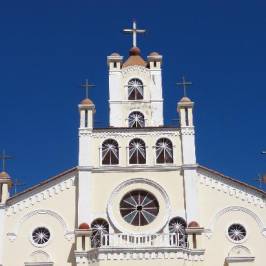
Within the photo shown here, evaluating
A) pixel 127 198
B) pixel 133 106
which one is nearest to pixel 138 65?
pixel 133 106

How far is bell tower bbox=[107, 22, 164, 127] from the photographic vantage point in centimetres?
3722

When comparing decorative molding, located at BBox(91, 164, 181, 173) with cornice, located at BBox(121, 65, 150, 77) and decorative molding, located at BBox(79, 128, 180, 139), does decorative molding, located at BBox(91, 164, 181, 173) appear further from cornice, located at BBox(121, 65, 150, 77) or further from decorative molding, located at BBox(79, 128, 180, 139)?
cornice, located at BBox(121, 65, 150, 77)

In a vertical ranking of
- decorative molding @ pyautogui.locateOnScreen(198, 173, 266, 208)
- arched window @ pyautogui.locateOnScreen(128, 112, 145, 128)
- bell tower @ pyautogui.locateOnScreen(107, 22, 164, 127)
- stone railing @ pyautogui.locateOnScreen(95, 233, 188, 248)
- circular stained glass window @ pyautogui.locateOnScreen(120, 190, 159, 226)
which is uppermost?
bell tower @ pyautogui.locateOnScreen(107, 22, 164, 127)

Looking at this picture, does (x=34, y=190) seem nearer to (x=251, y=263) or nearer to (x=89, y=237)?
(x=89, y=237)

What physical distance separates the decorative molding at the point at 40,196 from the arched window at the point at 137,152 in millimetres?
3362

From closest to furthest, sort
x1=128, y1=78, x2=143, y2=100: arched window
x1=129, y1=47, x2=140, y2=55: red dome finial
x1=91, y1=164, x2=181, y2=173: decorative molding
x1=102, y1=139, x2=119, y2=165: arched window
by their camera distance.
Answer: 1. x1=91, y1=164, x2=181, y2=173: decorative molding
2. x1=102, y1=139, x2=119, y2=165: arched window
3. x1=128, y1=78, x2=143, y2=100: arched window
4. x1=129, y1=47, x2=140, y2=55: red dome finial

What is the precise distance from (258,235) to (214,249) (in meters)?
2.44

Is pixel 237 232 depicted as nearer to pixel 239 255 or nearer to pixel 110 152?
pixel 239 255

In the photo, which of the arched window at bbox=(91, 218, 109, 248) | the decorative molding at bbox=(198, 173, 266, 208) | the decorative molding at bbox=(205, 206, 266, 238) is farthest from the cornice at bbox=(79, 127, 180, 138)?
the decorative molding at bbox=(205, 206, 266, 238)

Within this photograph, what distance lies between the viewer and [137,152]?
33188 mm

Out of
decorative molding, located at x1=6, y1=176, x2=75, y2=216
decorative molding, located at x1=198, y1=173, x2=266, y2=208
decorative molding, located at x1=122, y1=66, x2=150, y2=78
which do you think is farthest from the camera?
decorative molding, located at x1=122, y1=66, x2=150, y2=78

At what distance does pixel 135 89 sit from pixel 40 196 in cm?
981

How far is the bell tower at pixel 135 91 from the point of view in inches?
1465

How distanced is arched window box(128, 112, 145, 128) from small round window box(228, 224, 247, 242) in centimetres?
873
